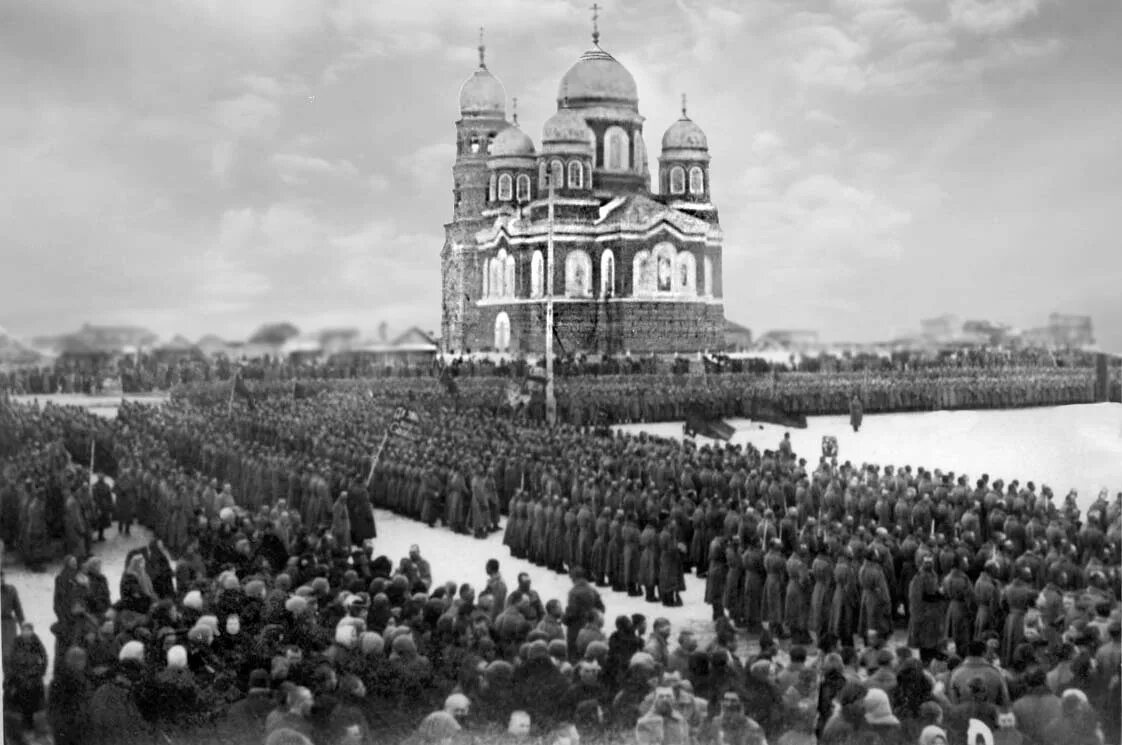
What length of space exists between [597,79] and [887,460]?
4812mm

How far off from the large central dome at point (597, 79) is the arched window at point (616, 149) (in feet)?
24.0

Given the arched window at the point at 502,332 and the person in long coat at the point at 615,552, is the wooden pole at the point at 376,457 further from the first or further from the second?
→ the arched window at the point at 502,332

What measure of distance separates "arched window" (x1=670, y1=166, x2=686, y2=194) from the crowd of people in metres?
5.09

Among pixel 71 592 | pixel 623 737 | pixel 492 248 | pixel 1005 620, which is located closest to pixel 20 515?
pixel 71 592

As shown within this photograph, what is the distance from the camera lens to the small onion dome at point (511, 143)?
1218 cm

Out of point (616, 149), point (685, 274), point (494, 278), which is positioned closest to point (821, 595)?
point (494, 278)

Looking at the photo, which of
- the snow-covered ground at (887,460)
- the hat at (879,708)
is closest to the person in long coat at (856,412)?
the snow-covered ground at (887,460)

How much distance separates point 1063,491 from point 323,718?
20.1 ft

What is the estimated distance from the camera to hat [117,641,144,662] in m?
6.32

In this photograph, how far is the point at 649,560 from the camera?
828 cm

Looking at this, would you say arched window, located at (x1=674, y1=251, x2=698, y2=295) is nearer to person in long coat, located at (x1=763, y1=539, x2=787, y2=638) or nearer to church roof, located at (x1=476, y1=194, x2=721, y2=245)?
church roof, located at (x1=476, y1=194, x2=721, y2=245)

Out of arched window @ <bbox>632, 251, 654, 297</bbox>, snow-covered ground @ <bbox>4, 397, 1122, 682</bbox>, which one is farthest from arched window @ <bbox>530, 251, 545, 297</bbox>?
snow-covered ground @ <bbox>4, 397, 1122, 682</bbox>

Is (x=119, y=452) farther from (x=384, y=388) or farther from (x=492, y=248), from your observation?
(x=492, y=248)

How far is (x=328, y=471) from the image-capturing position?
808 cm
